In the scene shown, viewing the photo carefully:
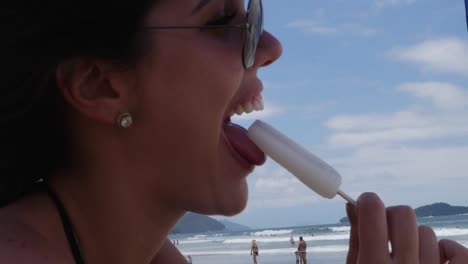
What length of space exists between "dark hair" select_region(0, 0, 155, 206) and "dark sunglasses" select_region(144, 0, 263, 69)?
0.11m

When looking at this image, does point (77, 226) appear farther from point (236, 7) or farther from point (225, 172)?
point (236, 7)

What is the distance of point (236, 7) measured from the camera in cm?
192

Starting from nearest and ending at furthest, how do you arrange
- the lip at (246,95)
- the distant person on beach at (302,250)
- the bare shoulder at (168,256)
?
the lip at (246,95)
the bare shoulder at (168,256)
the distant person on beach at (302,250)

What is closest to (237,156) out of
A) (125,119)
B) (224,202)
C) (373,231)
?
(224,202)

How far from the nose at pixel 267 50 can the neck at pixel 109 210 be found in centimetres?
54

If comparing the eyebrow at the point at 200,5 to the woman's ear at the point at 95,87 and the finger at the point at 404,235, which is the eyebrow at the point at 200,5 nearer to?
the woman's ear at the point at 95,87

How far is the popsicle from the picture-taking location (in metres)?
1.90

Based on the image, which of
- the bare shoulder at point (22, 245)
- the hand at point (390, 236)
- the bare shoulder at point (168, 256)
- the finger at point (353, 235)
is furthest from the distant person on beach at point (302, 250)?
the bare shoulder at point (22, 245)

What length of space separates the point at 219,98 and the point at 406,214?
0.63 m

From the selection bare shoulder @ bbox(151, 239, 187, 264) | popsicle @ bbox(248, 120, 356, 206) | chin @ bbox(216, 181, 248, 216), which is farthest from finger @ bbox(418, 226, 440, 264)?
bare shoulder @ bbox(151, 239, 187, 264)

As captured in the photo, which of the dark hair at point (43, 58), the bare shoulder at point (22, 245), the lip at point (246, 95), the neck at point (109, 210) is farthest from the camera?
the lip at point (246, 95)

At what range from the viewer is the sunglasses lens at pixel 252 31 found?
1851 mm

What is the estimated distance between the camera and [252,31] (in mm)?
1894

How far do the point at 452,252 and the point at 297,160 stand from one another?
0.53 metres
